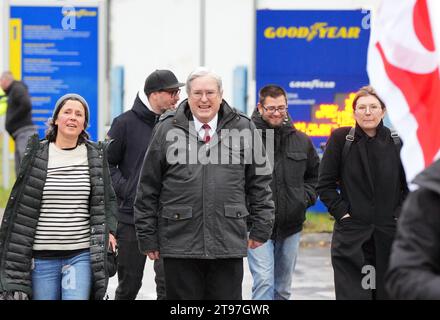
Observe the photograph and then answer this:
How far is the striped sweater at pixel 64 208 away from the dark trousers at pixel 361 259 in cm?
183

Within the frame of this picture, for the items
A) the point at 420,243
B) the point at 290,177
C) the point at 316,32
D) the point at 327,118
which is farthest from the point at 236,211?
the point at 316,32

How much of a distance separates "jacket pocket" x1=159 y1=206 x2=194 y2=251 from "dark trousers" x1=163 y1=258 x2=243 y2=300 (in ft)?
0.39

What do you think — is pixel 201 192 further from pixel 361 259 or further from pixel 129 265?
pixel 129 265

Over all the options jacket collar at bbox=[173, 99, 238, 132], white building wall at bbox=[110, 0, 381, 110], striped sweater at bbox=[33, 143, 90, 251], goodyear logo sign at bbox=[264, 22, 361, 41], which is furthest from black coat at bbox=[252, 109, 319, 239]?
goodyear logo sign at bbox=[264, 22, 361, 41]

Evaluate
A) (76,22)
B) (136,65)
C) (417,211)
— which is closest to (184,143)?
(417,211)

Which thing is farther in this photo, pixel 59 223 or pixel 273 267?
pixel 273 267

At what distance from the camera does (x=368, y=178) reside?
7.84m

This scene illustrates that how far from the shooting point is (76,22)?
53.0ft

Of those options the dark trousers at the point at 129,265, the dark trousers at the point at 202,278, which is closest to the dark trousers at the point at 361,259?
the dark trousers at the point at 202,278

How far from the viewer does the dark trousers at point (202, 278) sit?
23.4 ft

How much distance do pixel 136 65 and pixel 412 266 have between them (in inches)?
463

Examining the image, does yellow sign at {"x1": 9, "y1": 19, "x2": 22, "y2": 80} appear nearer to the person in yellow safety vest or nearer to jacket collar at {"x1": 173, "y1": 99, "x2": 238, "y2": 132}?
the person in yellow safety vest

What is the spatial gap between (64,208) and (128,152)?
1851mm

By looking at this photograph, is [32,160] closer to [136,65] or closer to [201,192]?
[201,192]
